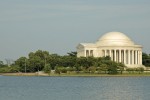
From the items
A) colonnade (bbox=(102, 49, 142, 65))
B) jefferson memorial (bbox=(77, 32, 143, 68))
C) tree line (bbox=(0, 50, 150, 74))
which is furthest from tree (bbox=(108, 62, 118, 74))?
colonnade (bbox=(102, 49, 142, 65))

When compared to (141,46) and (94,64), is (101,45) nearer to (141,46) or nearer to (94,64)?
(141,46)

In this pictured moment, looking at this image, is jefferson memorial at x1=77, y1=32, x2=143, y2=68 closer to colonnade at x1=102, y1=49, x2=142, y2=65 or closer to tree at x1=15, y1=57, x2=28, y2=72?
colonnade at x1=102, y1=49, x2=142, y2=65

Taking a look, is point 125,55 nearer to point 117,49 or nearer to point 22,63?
point 117,49

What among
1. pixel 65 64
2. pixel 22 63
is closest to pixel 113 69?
pixel 65 64

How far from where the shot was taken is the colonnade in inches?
6791

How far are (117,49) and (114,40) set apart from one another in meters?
4.86

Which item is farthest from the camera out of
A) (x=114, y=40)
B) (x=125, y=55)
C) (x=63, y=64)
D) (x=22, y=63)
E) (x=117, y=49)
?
(x=114, y=40)

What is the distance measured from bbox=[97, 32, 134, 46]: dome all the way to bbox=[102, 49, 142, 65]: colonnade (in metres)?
2.37

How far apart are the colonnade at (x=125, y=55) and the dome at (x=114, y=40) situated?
2369 mm

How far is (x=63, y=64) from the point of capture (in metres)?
154

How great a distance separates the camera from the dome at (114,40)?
174 m

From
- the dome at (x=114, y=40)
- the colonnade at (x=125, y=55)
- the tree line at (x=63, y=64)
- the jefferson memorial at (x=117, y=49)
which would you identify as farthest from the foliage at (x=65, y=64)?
the dome at (x=114, y=40)

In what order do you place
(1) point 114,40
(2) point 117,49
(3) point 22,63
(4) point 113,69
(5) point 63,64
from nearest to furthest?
(4) point 113,69, (5) point 63,64, (3) point 22,63, (2) point 117,49, (1) point 114,40

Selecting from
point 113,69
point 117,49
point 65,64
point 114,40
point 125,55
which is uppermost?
point 114,40
